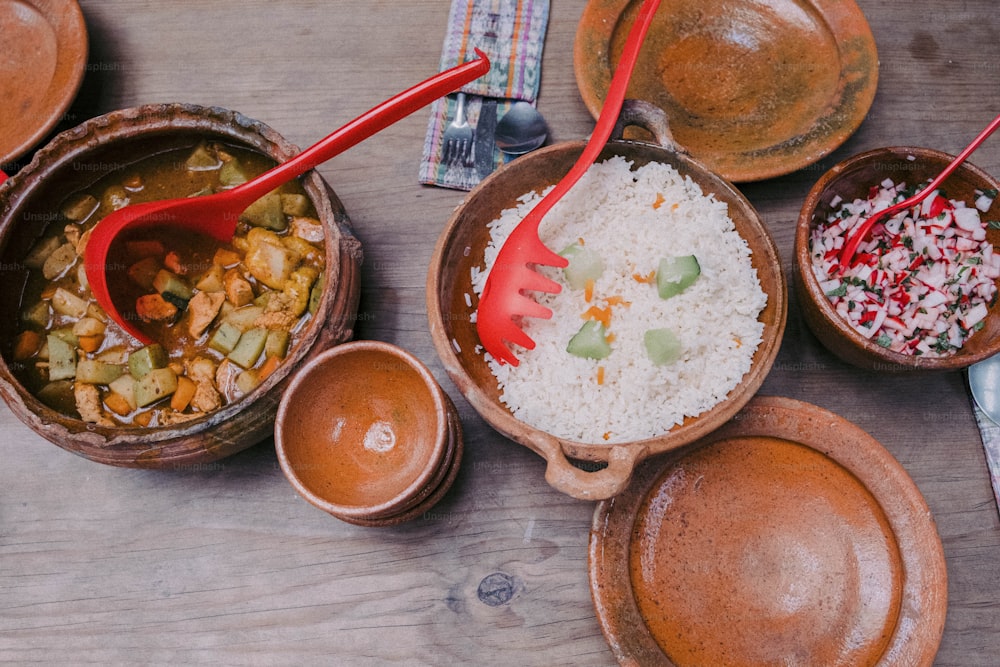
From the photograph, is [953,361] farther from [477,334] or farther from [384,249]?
[384,249]

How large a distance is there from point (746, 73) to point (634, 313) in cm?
85

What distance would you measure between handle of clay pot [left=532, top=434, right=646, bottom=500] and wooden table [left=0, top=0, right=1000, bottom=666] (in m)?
0.40

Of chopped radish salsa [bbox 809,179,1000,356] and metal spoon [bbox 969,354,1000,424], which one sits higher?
chopped radish salsa [bbox 809,179,1000,356]

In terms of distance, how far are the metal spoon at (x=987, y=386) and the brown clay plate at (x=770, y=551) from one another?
396 millimetres

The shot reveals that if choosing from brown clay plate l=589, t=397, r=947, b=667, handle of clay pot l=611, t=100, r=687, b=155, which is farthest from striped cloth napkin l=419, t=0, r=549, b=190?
brown clay plate l=589, t=397, r=947, b=667

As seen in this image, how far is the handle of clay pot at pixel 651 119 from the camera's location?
5.10 feet

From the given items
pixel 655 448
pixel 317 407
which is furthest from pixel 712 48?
pixel 317 407

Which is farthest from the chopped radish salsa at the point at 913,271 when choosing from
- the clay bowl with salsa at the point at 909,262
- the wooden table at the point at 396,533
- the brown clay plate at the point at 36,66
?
the brown clay plate at the point at 36,66

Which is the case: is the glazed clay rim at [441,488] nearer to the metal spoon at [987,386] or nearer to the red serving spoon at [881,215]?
the red serving spoon at [881,215]

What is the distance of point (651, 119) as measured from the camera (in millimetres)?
1562

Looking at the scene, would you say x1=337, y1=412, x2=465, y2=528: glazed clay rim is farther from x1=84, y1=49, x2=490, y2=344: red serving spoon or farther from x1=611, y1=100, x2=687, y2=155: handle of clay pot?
x1=611, y1=100, x2=687, y2=155: handle of clay pot

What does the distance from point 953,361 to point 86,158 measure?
80.3 inches

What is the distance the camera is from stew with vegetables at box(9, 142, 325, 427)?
1.58 metres

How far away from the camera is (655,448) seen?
4.46 feet
